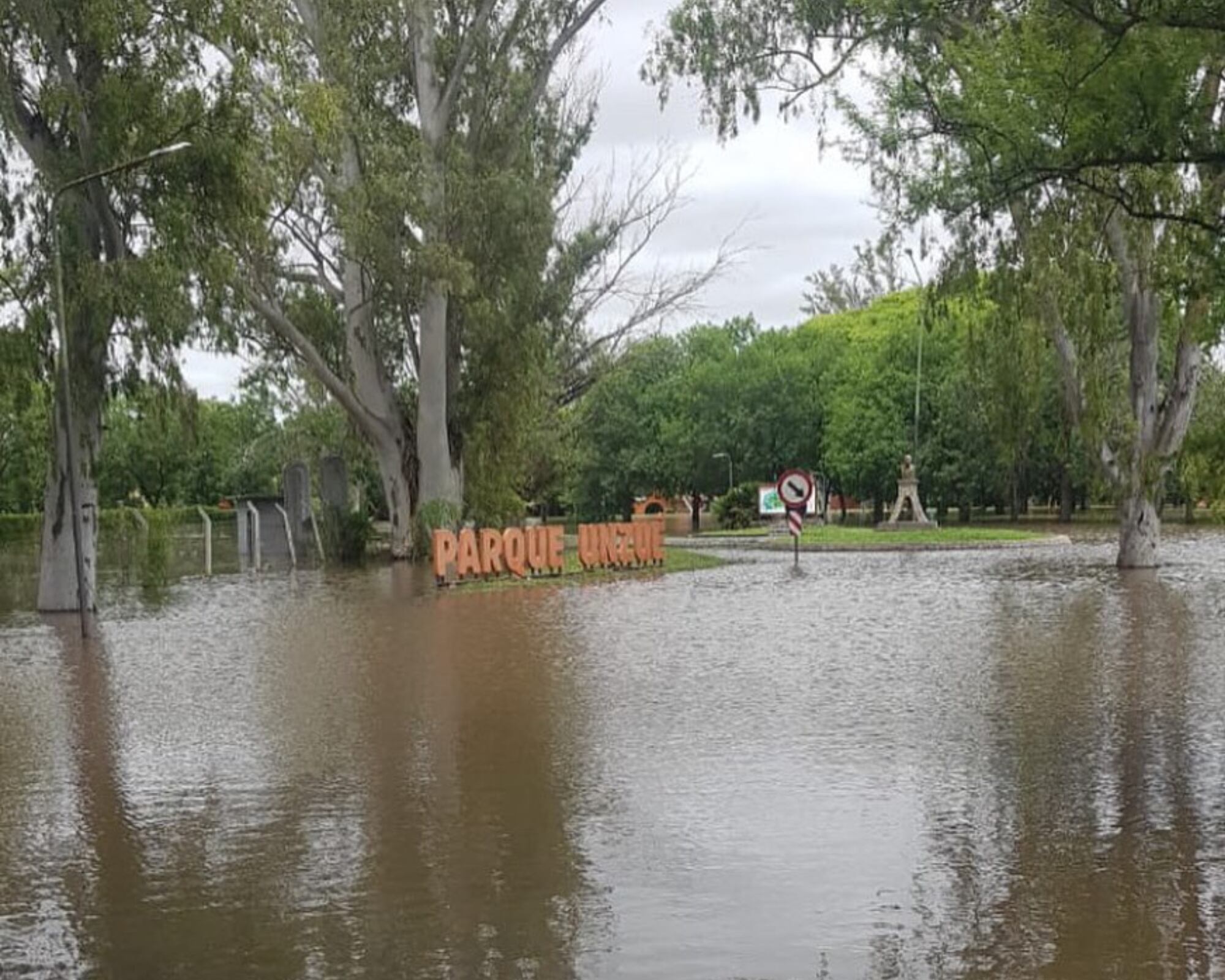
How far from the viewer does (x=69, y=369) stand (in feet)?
66.9

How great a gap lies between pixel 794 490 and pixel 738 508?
25033 mm

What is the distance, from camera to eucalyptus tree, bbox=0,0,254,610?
65.4 feet

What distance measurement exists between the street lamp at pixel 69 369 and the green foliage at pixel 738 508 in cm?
3620

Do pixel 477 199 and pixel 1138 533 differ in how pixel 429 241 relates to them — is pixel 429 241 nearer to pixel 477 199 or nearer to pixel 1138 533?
pixel 477 199

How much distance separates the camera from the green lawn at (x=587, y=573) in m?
25.5

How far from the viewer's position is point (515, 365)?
3366 centimetres

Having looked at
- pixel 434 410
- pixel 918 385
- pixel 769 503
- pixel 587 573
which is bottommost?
pixel 587 573

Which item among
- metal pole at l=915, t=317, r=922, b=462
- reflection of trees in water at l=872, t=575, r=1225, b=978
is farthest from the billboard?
reflection of trees in water at l=872, t=575, r=1225, b=978

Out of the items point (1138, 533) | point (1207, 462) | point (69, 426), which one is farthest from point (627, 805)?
point (1138, 533)

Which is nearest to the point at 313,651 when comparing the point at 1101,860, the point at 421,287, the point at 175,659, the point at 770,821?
the point at 175,659

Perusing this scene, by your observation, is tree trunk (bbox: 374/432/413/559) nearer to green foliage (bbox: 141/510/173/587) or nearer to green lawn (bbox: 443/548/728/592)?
green lawn (bbox: 443/548/728/592)

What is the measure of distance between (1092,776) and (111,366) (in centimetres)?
1740

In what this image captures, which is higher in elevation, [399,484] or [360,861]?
[399,484]

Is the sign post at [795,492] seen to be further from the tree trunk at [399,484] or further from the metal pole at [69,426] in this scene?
the metal pole at [69,426]
